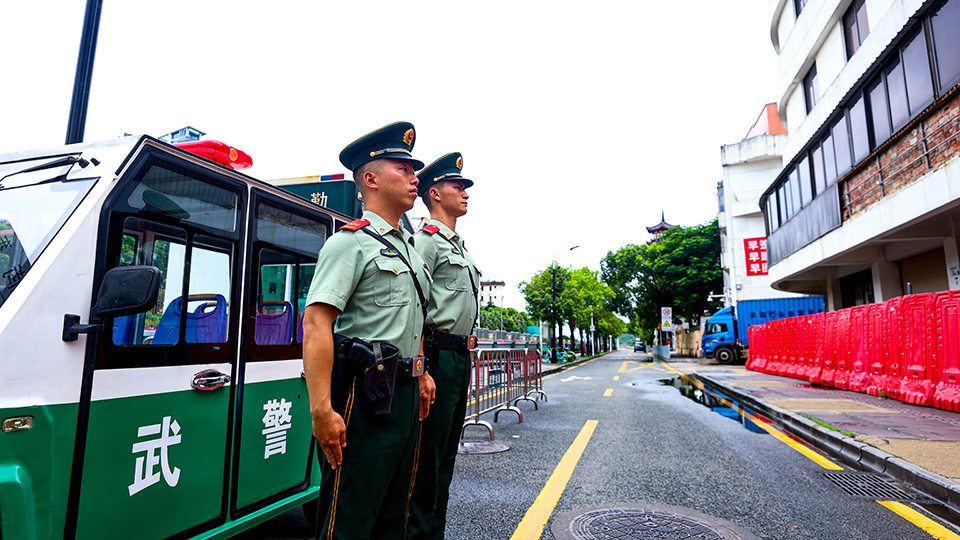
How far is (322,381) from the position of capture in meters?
1.94

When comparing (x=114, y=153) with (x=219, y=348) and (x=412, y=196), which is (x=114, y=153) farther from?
(x=412, y=196)

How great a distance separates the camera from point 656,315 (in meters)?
48.2

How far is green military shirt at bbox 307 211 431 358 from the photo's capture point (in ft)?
6.75

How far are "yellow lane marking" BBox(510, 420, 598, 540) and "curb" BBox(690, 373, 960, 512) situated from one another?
2.72 metres

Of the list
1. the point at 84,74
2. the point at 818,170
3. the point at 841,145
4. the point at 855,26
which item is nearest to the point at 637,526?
the point at 84,74

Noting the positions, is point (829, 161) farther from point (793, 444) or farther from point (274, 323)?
point (274, 323)

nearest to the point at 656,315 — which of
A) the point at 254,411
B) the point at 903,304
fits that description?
the point at 903,304

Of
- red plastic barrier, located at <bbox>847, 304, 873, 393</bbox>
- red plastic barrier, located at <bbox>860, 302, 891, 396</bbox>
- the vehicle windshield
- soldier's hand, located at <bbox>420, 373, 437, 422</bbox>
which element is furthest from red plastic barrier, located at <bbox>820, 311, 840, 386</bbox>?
the vehicle windshield

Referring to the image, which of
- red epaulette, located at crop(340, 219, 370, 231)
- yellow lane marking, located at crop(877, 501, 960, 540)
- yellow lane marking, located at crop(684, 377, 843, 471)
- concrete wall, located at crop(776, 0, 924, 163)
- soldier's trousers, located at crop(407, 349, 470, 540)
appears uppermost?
concrete wall, located at crop(776, 0, 924, 163)

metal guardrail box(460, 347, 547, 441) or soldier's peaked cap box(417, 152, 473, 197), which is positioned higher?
soldier's peaked cap box(417, 152, 473, 197)

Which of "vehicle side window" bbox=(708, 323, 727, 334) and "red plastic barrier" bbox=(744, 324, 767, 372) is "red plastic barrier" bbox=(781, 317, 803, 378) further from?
"vehicle side window" bbox=(708, 323, 727, 334)

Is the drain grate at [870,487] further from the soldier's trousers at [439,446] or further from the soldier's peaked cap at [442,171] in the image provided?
the soldier's peaked cap at [442,171]

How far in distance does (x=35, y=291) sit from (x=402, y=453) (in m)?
1.45

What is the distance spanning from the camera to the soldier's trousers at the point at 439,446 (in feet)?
8.93
